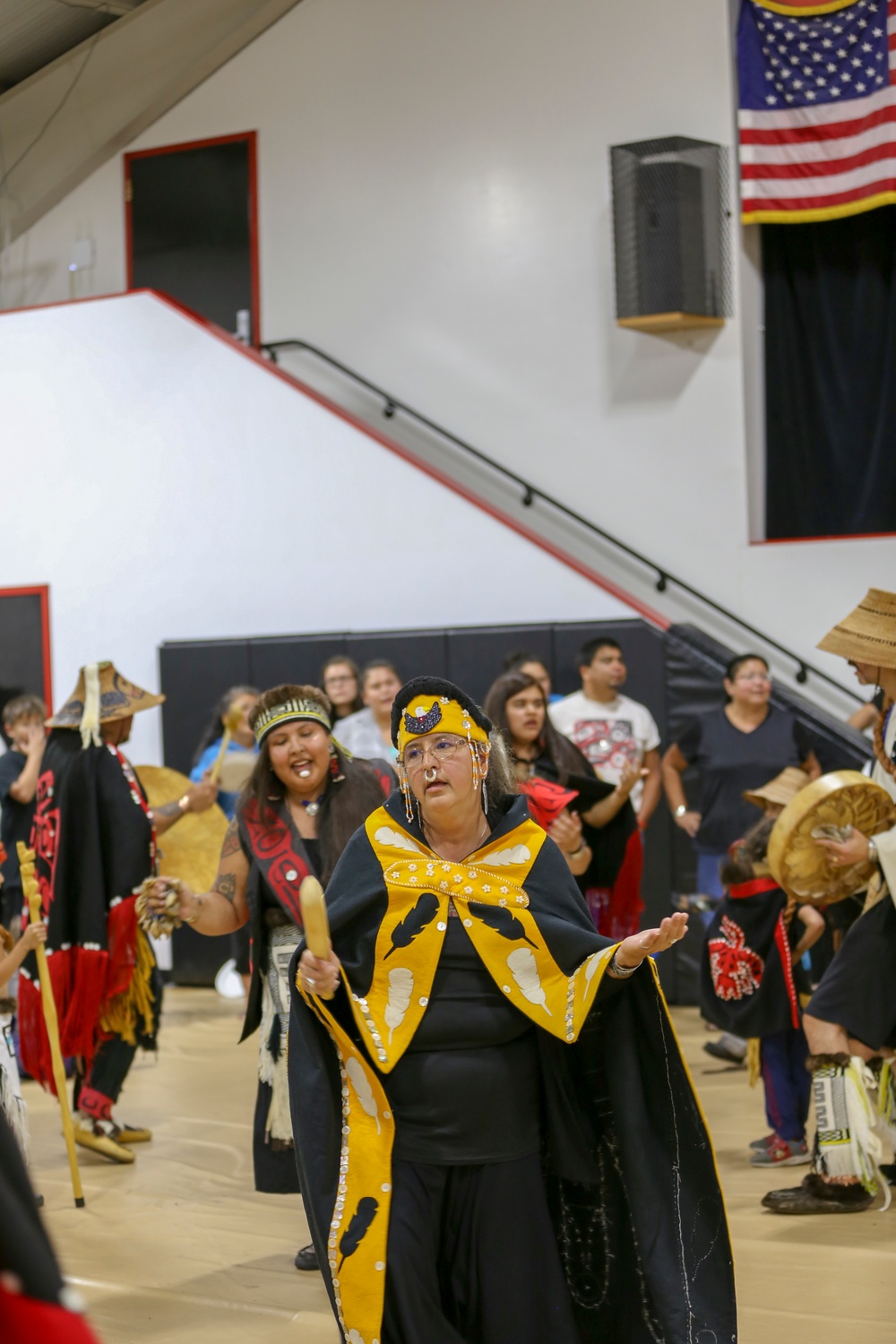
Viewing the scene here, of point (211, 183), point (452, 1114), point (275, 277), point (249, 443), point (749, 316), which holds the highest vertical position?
point (211, 183)

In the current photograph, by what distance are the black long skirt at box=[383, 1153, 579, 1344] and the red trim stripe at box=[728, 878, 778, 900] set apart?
2359 mm

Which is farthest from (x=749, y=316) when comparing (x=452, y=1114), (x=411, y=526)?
(x=452, y=1114)

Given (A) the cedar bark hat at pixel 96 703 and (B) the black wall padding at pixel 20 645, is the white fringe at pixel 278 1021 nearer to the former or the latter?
(A) the cedar bark hat at pixel 96 703

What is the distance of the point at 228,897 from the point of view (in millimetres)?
3832

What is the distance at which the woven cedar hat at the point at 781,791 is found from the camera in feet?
16.5

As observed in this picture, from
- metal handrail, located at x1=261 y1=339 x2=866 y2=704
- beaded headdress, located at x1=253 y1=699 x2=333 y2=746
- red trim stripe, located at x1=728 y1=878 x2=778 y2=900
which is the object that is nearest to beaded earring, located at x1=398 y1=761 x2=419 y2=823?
beaded headdress, located at x1=253 y1=699 x2=333 y2=746

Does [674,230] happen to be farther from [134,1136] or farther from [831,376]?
[134,1136]

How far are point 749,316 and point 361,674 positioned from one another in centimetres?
343

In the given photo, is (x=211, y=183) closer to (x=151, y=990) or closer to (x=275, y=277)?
(x=275, y=277)

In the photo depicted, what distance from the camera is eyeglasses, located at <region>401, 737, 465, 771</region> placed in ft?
9.42

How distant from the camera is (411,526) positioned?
324 inches

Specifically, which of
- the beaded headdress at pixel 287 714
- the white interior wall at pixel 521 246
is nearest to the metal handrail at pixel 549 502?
the white interior wall at pixel 521 246

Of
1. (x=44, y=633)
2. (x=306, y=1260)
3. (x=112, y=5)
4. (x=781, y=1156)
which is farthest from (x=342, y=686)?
(x=112, y=5)

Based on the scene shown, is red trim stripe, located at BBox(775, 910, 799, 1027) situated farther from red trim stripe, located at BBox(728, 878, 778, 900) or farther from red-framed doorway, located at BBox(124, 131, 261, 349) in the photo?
red-framed doorway, located at BBox(124, 131, 261, 349)
